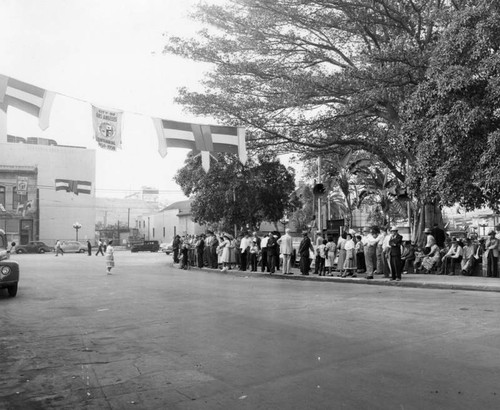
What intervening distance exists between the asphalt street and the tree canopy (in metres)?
4.87

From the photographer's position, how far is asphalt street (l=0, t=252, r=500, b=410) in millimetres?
4840

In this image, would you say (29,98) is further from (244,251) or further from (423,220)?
(423,220)

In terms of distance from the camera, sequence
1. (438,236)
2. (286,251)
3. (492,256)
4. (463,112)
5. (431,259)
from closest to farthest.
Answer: (463,112), (492,256), (431,259), (286,251), (438,236)

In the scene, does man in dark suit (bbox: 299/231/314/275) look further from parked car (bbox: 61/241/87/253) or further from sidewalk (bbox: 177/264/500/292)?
parked car (bbox: 61/241/87/253)

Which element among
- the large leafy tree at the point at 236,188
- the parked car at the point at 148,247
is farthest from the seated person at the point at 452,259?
the parked car at the point at 148,247

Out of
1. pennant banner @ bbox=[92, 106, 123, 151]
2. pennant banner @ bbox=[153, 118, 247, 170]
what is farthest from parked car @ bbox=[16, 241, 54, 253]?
pennant banner @ bbox=[92, 106, 123, 151]

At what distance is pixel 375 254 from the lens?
1850 centimetres

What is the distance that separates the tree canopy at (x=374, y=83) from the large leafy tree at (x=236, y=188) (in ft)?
20.1

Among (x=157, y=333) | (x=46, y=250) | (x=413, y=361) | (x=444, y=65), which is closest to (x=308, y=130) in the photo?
(x=444, y=65)

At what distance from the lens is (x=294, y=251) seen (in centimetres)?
2402

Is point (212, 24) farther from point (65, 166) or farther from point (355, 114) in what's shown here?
point (65, 166)

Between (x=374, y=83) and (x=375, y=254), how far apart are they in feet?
19.4

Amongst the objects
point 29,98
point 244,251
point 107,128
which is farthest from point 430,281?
point 29,98

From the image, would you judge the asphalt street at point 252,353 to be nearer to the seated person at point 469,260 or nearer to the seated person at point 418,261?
the seated person at point 469,260
